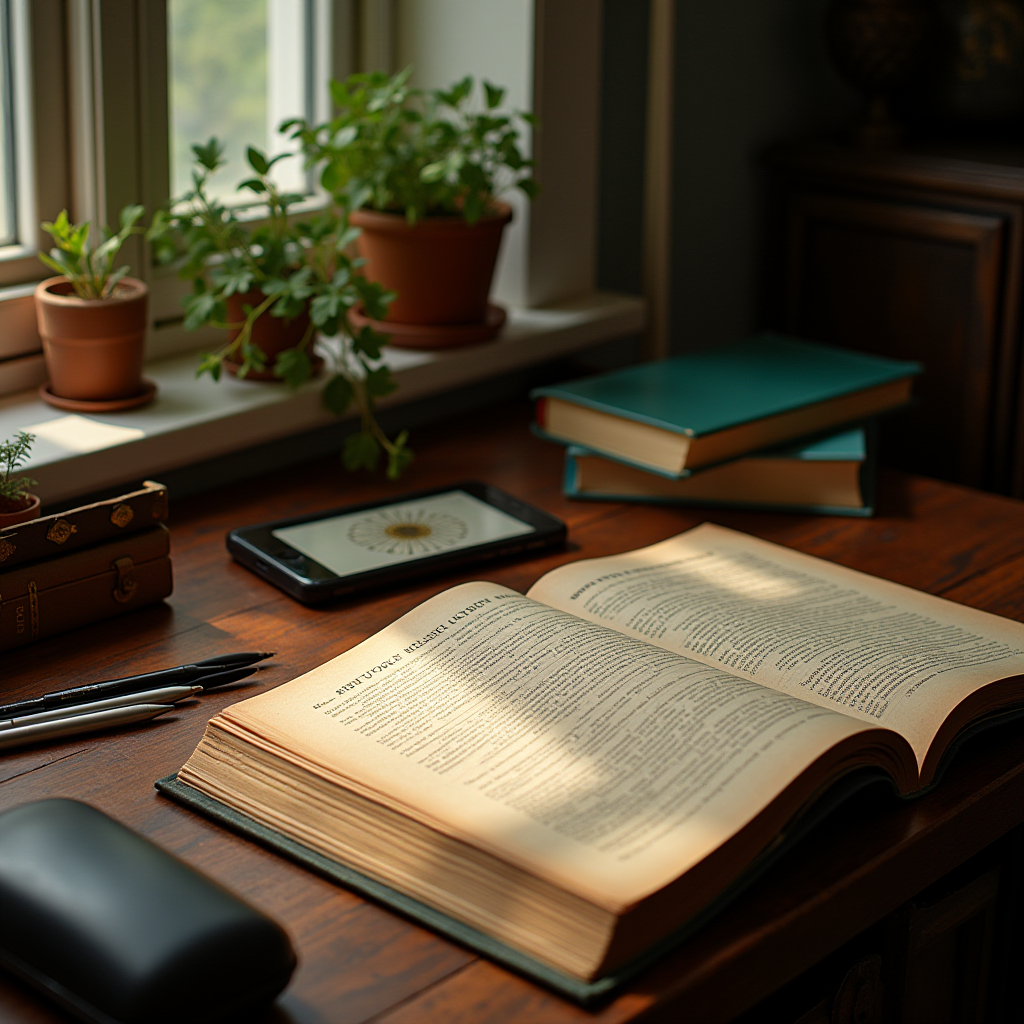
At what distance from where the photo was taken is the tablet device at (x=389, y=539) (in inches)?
40.1

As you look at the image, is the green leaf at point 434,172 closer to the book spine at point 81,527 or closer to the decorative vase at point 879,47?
the book spine at point 81,527

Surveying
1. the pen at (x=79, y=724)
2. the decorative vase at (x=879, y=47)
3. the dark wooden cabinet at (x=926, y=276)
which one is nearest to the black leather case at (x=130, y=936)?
the pen at (x=79, y=724)

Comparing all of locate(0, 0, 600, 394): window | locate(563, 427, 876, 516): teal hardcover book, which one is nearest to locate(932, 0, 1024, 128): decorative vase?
locate(0, 0, 600, 394): window

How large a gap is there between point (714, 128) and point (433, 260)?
0.65 m

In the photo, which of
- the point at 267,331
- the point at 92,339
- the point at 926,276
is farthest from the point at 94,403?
the point at 926,276

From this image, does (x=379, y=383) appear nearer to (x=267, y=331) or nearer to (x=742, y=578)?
(x=267, y=331)

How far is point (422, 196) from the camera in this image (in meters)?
1.35

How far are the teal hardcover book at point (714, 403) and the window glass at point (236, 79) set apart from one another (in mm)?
442

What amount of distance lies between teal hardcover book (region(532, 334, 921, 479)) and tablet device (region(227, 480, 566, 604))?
137mm

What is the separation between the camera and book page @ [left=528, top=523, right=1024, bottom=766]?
2.63 feet

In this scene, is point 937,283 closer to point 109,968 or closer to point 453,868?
point 453,868

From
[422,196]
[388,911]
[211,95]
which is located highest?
[211,95]

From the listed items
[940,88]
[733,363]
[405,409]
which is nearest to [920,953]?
[733,363]

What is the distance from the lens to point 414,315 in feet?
4.64
